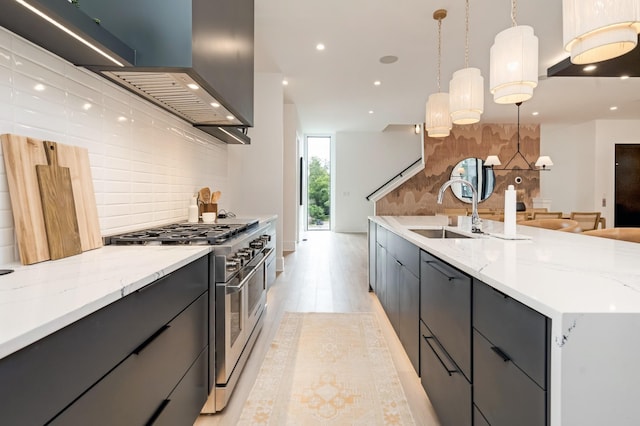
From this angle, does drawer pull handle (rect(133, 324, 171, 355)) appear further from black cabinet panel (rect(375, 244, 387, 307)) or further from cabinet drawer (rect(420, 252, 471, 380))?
black cabinet panel (rect(375, 244, 387, 307))

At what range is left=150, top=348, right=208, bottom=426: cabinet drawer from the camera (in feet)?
3.84

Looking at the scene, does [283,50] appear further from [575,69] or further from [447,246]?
[447,246]

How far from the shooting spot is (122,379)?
3.00 feet

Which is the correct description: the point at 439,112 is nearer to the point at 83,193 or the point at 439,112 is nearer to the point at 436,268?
the point at 436,268

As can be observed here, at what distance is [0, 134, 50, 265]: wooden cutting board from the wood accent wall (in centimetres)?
803

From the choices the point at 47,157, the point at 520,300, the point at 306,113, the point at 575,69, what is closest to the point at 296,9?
the point at 575,69

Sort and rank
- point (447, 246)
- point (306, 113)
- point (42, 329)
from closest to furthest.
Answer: point (42, 329), point (447, 246), point (306, 113)

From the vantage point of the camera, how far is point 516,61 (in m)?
1.98

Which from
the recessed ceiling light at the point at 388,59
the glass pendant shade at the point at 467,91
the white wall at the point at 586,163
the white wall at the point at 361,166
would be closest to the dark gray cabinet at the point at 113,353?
the glass pendant shade at the point at 467,91

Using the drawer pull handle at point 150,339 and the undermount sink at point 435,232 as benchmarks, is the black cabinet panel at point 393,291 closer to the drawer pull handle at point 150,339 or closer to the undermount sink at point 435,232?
the undermount sink at point 435,232

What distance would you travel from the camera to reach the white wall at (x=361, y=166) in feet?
34.2

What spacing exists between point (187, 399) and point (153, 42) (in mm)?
1532

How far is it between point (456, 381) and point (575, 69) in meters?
3.08

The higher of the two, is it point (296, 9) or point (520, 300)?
point (296, 9)
